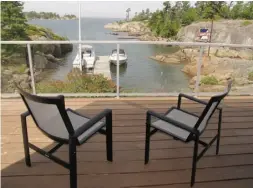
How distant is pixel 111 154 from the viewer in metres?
2.21

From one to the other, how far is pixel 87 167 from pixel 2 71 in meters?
3.22

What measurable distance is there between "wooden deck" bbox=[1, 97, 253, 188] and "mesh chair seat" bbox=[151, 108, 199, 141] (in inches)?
15.8

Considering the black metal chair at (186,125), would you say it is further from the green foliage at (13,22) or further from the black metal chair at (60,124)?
the green foliage at (13,22)

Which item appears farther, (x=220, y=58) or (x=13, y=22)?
(x=13, y=22)

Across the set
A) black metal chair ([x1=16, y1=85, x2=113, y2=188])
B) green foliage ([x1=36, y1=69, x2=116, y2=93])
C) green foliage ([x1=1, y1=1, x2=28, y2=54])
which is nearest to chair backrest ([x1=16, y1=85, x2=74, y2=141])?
black metal chair ([x1=16, y1=85, x2=113, y2=188])

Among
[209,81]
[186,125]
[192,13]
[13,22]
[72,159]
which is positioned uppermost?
[192,13]

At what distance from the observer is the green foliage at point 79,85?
13.8ft

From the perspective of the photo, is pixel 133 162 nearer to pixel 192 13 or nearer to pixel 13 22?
pixel 13 22

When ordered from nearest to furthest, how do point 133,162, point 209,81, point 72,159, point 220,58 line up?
point 72,159 → point 133,162 → point 209,81 → point 220,58

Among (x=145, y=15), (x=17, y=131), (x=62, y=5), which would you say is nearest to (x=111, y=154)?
(x=17, y=131)

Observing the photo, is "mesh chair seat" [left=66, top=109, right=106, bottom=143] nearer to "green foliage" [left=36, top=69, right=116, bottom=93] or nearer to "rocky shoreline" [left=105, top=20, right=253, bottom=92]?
"rocky shoreline" [left=105, top=20, right=253, bottom=92]

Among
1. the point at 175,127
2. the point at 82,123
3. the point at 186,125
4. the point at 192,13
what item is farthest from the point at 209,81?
the point at 192,13

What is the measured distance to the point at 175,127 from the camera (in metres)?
2.07

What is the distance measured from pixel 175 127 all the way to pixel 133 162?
55cm
